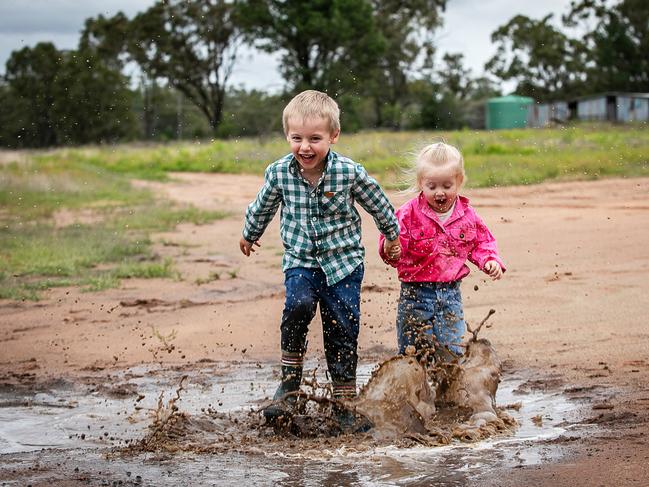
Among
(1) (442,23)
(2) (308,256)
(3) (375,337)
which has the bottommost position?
(3) (375,337)

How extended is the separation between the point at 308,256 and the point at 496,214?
8833mm

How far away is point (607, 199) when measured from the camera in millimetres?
14219

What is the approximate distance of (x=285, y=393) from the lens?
5.08m

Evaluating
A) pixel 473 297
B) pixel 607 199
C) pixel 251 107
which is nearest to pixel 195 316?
pixel 473 297

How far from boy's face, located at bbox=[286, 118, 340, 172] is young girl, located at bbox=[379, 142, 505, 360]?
71 cm

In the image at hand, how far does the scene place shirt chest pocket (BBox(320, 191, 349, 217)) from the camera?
16.3ft

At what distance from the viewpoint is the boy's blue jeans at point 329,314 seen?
4.98m

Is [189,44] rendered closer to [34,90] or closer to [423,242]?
[34,90]

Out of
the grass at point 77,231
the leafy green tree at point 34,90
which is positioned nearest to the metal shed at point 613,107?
the leafy green tree at point 34,90

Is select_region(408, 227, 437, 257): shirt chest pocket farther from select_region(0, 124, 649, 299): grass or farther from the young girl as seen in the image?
select_region(0, 124, 649, 299): grass

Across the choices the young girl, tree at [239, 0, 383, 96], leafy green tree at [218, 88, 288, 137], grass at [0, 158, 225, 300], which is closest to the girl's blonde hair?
the young girl

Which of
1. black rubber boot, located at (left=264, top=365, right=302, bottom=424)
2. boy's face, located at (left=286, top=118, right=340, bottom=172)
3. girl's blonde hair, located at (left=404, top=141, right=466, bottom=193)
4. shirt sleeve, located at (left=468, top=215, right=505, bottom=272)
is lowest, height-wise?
black rubber boot, located at (left=264, top=365, right=302, bottom=424)

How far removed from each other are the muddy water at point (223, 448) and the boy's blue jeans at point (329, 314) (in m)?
0.41

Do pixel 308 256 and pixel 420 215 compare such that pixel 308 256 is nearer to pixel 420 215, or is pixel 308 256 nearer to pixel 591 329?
pixel 420 215
